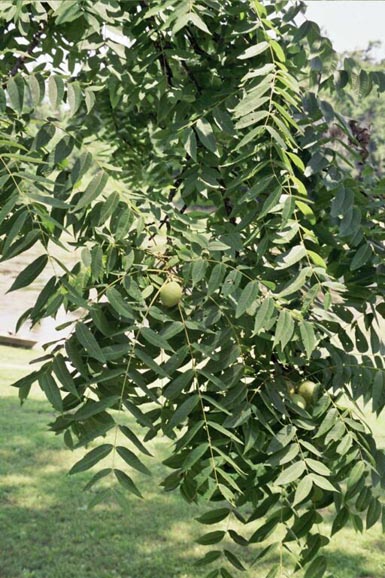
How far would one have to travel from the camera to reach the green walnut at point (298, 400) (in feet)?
5.47

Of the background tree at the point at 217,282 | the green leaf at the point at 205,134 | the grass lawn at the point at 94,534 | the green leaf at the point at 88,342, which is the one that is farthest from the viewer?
the grass lawn at the point at 94,534

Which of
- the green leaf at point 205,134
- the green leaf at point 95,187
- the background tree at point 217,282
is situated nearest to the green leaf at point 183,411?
the background tree at point 217,282

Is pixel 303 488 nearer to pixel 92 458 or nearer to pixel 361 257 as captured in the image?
pixel 92 458

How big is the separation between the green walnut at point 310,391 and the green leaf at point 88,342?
21.1 inches

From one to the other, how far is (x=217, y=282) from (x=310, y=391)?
0.38 metres

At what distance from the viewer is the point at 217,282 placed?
1.54m

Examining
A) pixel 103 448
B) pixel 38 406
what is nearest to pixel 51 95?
pixel 103 448

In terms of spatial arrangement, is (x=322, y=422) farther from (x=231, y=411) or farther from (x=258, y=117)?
(x=258, y=117)

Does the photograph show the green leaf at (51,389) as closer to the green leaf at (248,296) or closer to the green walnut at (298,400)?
the green leaf at (248,296)

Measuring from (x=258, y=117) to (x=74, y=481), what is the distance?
3.96m

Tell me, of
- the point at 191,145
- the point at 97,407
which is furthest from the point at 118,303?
the point at 191,145

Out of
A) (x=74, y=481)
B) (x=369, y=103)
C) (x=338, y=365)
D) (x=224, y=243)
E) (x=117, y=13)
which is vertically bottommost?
(x=74, y=481)

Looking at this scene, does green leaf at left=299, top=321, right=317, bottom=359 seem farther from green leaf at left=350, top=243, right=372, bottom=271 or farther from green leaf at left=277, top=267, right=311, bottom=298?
green leaf at left=350, top=243, right=372, bottom=271

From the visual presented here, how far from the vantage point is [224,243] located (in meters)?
1.61
